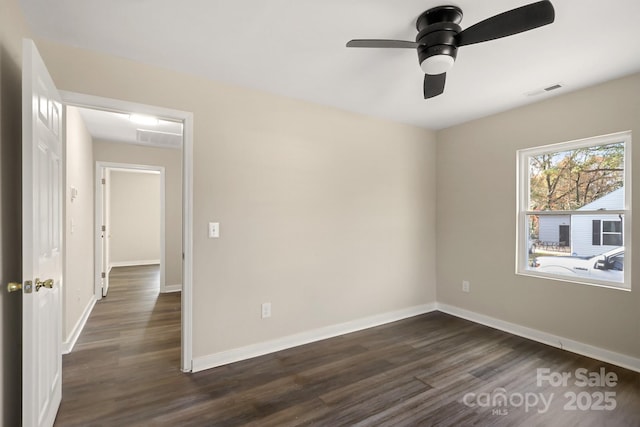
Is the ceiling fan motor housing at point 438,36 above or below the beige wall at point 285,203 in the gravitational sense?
above

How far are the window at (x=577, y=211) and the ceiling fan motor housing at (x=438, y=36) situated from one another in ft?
6.55

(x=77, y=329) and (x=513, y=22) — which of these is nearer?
(x=513, y=22)

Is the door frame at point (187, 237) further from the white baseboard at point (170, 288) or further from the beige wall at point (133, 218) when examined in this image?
the beige wall at point (133, 218)

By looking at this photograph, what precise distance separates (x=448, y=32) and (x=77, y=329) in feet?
14.1

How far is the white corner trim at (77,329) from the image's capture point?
9.51ft

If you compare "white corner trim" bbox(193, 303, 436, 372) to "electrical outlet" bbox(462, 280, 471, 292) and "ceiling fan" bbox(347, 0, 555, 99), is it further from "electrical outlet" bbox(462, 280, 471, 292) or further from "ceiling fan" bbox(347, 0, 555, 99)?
"ceiling fan" bbox(347, 0, 555, 99)

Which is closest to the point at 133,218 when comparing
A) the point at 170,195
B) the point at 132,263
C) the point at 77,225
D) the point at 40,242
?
the point at 132,263

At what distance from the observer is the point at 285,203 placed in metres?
3.08

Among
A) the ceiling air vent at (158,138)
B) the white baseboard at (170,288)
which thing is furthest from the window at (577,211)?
the white baseboard at (170,288)

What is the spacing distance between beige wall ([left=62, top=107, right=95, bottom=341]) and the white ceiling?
4.64 ft

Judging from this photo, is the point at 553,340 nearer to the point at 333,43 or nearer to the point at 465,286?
the point at 465,286

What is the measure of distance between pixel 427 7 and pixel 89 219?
4.69 metres

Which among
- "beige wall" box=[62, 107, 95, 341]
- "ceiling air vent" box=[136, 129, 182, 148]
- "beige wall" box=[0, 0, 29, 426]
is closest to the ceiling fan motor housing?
"beige wall" box=[0, 0, 29, 426]

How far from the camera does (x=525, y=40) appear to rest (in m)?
2.07
